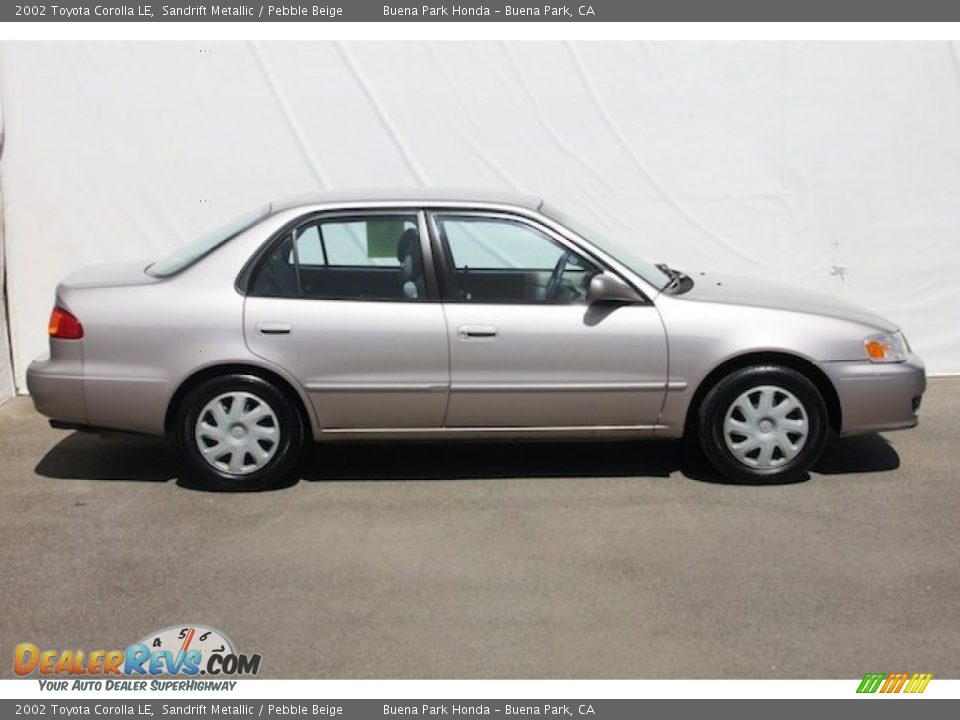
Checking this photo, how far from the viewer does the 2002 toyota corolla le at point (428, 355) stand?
5.83 metres

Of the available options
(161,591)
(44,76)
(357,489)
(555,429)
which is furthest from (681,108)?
(161,591)

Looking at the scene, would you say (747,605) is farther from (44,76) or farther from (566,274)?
(44,76)

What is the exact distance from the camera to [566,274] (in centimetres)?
609

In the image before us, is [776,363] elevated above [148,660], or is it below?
above

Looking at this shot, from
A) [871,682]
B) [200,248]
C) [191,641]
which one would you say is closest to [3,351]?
[200,248]

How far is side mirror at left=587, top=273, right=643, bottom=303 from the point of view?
5789 mm

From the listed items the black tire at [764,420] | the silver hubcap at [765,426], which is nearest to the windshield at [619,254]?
the black tire at [764,420]

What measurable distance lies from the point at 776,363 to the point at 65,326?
3.63 m

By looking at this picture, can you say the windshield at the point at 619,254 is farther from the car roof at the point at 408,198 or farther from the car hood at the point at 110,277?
the car hood at the point at 110,277

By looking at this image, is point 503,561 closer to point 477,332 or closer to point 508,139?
point 477,332

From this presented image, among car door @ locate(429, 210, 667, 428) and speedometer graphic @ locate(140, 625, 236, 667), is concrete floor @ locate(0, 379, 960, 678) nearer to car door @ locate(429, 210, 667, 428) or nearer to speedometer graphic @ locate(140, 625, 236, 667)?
speedometer graphic @ locate(140, 625, 236, 667)

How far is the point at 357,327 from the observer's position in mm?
5824

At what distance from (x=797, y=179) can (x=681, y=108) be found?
976 mm

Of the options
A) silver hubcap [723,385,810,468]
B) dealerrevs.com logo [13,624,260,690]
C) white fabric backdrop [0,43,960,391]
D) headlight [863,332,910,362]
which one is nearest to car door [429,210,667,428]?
silver hubcap [723,385,810,468]
